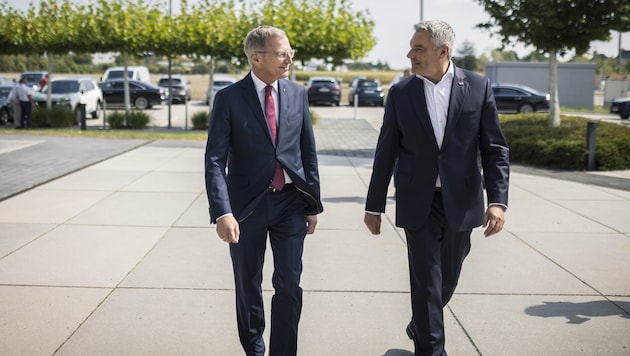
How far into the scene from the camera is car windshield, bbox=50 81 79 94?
25172 mm

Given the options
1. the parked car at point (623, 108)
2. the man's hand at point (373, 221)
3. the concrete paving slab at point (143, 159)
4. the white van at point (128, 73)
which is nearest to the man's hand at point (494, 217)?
the man's hand at point (373, 221)

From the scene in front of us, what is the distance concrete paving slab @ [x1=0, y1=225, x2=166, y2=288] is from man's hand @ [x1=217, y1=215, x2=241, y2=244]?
7.39 feet

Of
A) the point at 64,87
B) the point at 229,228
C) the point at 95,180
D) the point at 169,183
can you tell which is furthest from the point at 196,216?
the point at 64,87

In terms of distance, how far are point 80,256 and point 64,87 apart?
2082cm

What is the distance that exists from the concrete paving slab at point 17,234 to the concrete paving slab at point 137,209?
0.42 m

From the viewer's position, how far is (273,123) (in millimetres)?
3703

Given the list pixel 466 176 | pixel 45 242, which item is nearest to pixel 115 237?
pixel 45 242

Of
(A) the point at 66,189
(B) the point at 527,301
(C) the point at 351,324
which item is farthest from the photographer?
(A) the point at 66,189

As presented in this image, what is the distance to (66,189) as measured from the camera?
32.1 feet

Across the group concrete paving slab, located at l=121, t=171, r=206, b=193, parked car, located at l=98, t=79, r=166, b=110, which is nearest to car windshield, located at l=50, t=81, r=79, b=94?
parked car, located at l=98, t=79, r=166, b=110

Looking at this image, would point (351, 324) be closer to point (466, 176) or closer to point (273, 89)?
point (466, 176)

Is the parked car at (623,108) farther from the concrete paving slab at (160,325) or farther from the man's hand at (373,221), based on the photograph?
the man's hand at (373,221)

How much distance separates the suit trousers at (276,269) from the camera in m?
3.62

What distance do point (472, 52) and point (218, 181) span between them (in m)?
94.4
